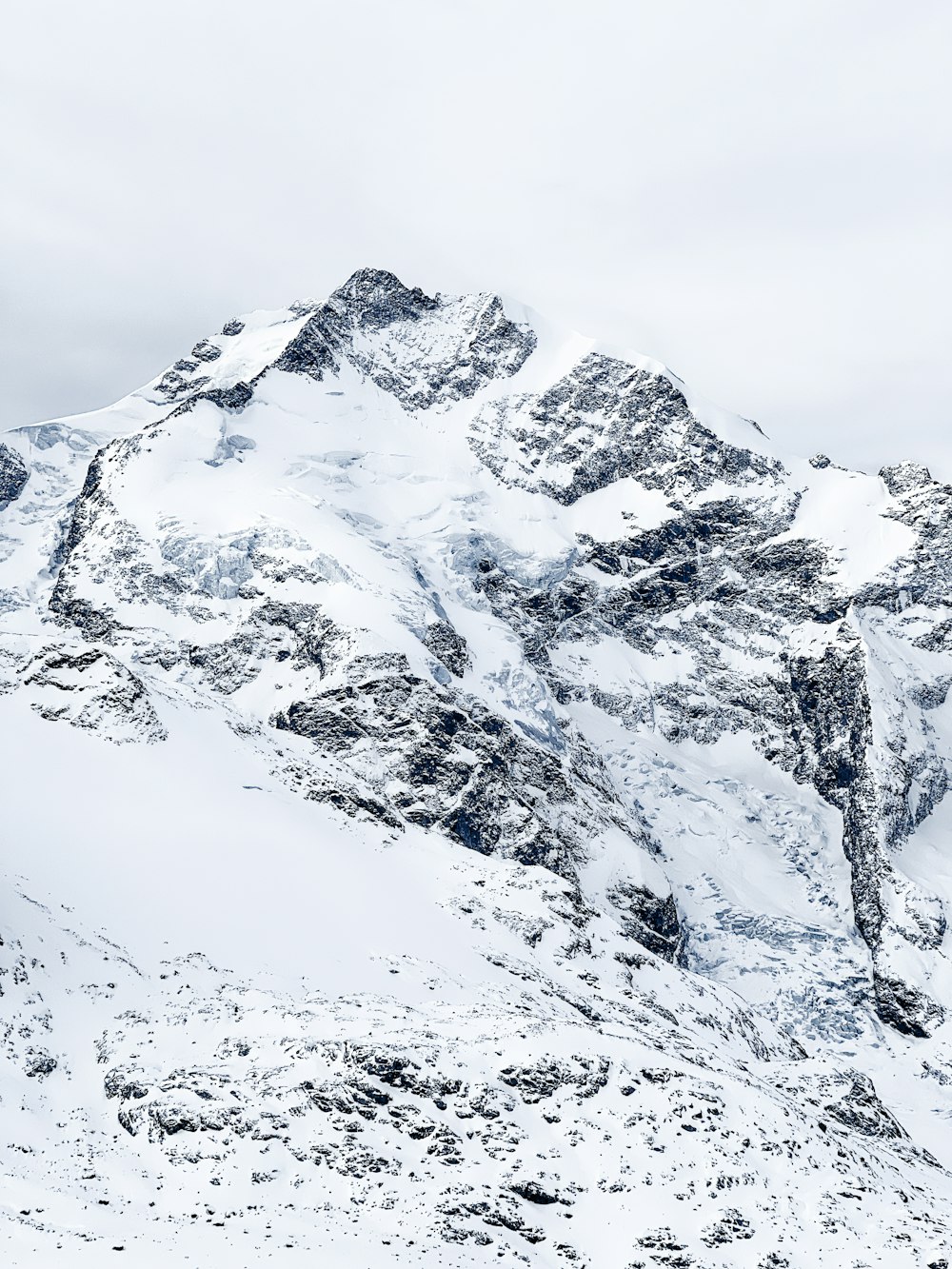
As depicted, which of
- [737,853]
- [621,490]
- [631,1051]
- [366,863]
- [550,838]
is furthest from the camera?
[621,490]

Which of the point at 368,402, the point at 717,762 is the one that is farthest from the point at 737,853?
the point at 368,402

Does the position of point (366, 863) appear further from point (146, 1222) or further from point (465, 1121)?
point (146, 1222)

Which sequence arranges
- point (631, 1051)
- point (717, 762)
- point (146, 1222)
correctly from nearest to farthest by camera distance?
point (146, 1222)
point (631, 1051)
point (717, 762)

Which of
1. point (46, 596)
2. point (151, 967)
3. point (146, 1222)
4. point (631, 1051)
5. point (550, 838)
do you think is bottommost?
point (46, 596)

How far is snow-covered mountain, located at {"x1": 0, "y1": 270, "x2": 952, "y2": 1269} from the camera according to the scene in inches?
1464

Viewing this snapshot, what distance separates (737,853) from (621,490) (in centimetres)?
7137

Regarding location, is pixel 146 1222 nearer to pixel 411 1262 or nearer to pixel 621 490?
pixel 411 1262

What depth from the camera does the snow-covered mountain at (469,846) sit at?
122 ft

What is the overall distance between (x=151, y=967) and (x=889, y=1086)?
88.4 m

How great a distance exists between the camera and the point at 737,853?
144 metres

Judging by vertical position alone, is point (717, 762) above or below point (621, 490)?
below

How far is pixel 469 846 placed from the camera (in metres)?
109

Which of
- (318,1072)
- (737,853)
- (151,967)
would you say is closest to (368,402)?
(737,853)

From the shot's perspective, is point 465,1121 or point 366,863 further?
point 366,863
